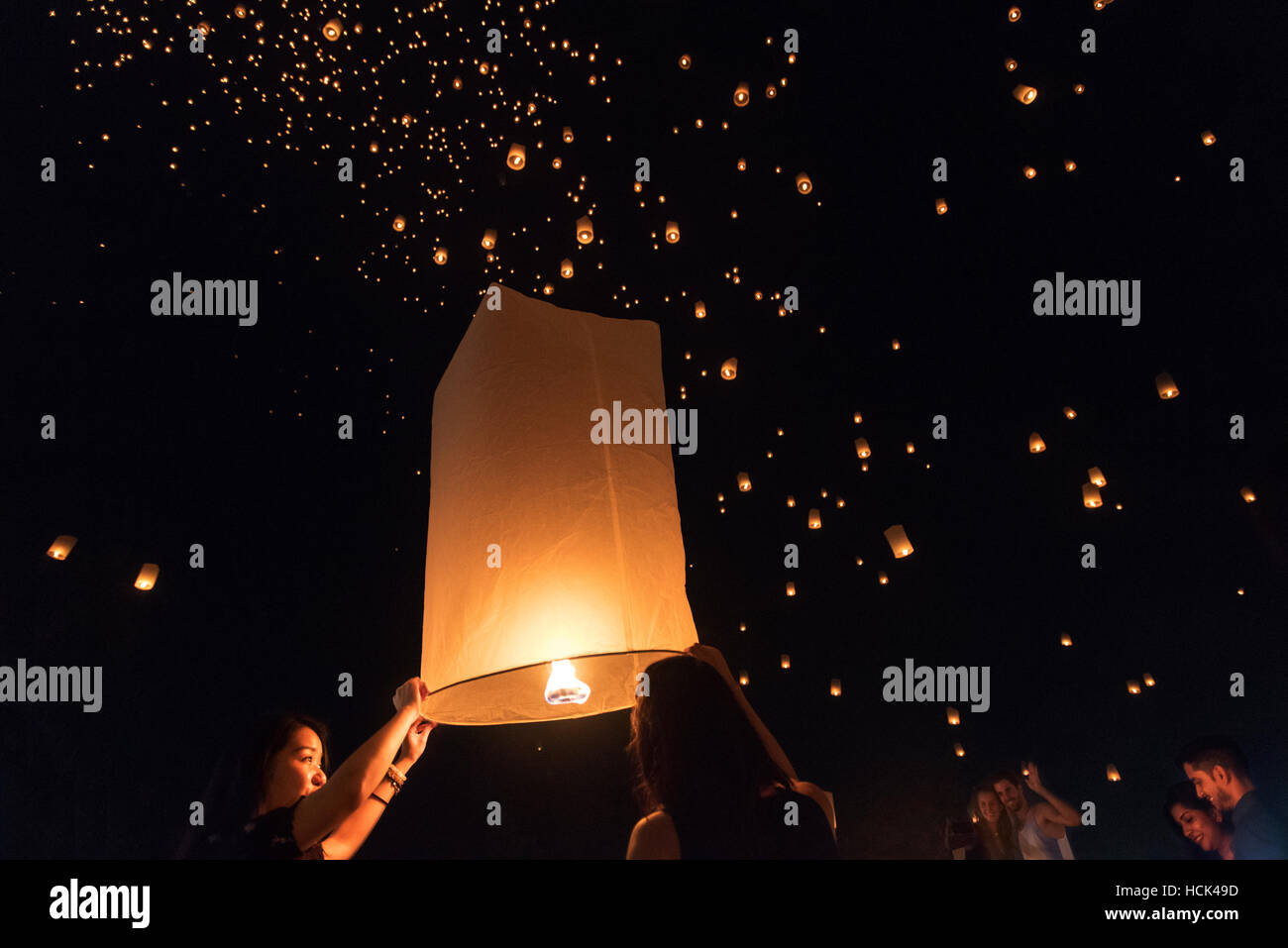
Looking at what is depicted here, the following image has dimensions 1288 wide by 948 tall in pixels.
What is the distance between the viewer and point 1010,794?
13.2 feet

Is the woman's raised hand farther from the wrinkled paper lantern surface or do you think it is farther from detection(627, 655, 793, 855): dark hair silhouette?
detection(627, 655, 793, 855): dark hair silhouette

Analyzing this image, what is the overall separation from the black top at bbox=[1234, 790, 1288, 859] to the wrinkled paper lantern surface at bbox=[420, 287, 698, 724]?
2286 mm

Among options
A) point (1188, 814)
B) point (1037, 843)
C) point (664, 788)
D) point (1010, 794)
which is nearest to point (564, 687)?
point (664, 788)

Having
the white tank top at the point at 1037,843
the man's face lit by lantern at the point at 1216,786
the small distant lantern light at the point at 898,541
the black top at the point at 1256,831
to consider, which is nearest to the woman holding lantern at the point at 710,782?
the black top at the point at 1256,831

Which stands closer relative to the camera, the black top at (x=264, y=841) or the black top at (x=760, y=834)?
the black top at (x=760, y=834)

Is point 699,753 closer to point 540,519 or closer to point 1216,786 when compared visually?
point 540,519

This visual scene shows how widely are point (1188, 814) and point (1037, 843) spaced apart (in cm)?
106

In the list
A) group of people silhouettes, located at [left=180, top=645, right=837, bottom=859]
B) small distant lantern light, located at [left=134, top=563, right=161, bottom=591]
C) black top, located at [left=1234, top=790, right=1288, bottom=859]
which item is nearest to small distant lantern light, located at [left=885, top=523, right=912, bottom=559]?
black top, located at [left=1234, top=790, right=1288, bottom=859]

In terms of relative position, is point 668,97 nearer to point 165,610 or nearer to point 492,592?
point 492,592

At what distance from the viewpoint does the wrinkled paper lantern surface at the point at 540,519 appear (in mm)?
1518

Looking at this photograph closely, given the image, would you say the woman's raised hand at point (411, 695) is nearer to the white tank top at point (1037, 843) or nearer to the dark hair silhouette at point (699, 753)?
the dark hair silhouette at point (699, 753)

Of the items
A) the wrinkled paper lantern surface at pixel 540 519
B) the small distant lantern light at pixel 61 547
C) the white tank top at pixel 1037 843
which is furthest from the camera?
the white tank top at pixel 1037 843

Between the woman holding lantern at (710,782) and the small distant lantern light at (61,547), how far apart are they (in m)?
2.42

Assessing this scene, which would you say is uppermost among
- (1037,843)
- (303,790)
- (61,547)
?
(61,547)
